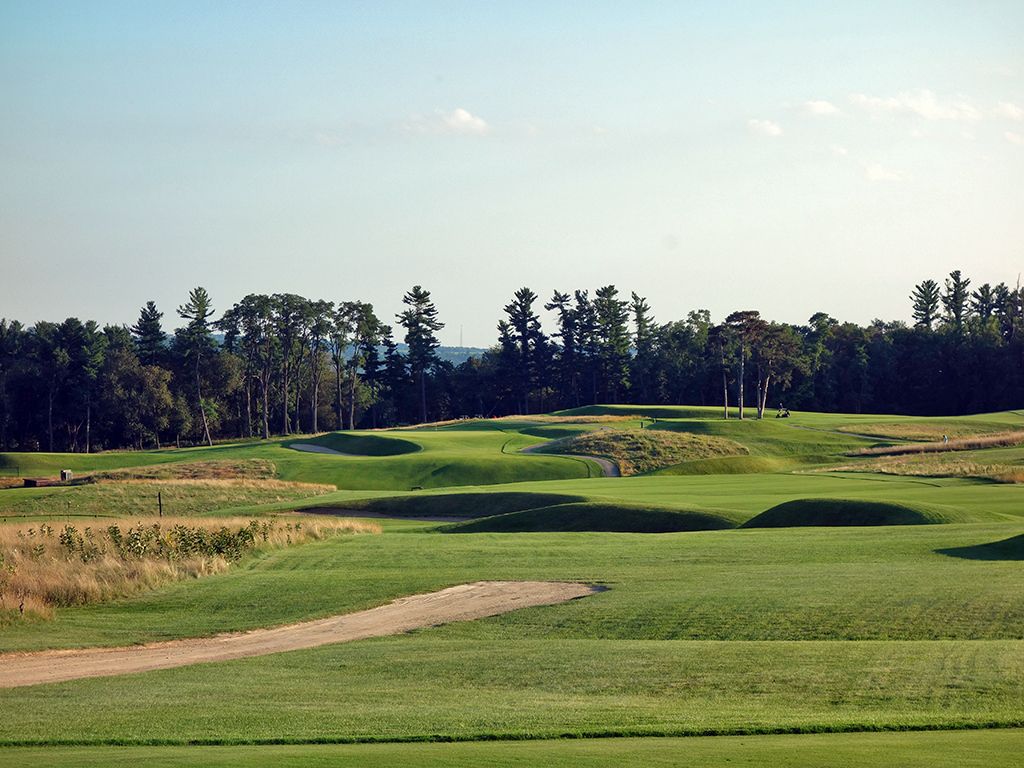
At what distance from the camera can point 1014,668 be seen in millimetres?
13430

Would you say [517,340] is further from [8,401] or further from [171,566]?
[171,566]

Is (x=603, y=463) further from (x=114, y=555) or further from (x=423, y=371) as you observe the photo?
(x=423, y=371)

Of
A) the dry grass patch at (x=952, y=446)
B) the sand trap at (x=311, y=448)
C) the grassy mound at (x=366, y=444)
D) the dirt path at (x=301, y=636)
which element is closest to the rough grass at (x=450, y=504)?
the dirt path at (x=301, y=636)

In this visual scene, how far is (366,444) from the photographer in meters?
79.5

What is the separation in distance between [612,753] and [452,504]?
37.0 m

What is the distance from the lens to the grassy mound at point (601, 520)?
34.8 meters

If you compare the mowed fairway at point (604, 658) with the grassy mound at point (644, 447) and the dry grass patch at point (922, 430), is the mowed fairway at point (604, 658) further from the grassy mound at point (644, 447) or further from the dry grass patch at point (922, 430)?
the dry grass patch at point (922, 430)

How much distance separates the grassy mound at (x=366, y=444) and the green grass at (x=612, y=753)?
61434 mm

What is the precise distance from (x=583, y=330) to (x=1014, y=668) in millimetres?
118495

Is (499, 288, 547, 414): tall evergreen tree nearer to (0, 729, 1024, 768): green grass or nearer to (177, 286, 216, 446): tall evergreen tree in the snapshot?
(177, 286, 216, 446): tall evergreen tree

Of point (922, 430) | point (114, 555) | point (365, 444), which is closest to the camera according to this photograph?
point (114, 555)

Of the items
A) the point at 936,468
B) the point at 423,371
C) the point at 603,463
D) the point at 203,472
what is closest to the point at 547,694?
the point at 936,468

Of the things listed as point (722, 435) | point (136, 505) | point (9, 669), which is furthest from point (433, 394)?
point (9, 669)

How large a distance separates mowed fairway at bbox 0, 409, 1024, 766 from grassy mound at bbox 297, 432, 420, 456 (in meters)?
42.3
